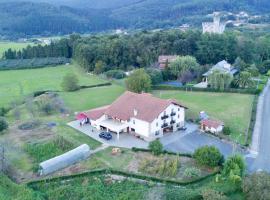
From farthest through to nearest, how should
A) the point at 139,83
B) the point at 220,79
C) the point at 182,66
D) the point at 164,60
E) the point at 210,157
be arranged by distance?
the point at 164,60
the point at 182,66
the point at 220,79
the point at 139,83
the point at 210,157

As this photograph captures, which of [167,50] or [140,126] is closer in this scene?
[140,126]

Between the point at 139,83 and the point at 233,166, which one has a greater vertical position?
the point at 139,83

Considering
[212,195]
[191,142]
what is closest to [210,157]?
[212,195]

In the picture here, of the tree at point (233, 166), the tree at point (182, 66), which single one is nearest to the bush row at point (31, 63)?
the tree at point (182, 66)

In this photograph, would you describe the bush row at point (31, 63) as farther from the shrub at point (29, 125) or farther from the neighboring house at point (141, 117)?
the neighboring house at point (141, 117)

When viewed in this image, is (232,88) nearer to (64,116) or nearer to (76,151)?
(64,116)

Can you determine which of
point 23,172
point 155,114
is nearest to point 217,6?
point 155,114

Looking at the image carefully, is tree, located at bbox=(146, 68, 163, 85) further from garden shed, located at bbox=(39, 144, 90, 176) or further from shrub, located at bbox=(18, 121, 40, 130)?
garden shed, located at bbox=(39, 144, 90, 176)

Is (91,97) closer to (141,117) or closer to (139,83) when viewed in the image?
(139,83)
